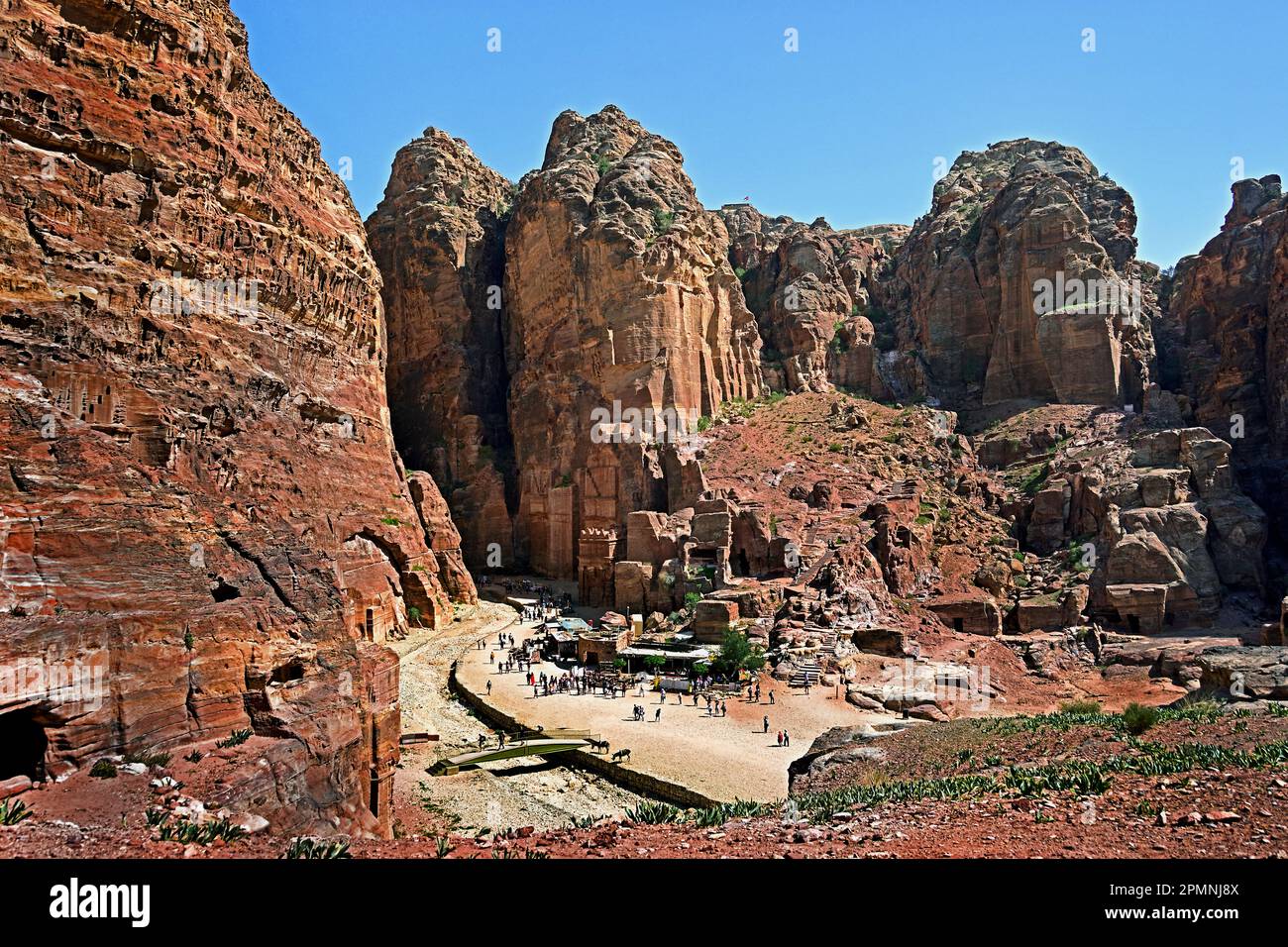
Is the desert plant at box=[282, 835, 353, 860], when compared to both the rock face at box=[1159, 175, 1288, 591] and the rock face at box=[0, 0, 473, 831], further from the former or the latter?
the rock face at box=[1159, 175, 1288, 591]

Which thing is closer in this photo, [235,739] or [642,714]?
[235,739]

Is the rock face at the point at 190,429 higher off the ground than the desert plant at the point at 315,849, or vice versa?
the rock face at the point at 190,429

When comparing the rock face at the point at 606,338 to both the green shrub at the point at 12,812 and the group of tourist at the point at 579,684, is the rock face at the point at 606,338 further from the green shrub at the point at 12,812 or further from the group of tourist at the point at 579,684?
the green shrub at the point at 12,812

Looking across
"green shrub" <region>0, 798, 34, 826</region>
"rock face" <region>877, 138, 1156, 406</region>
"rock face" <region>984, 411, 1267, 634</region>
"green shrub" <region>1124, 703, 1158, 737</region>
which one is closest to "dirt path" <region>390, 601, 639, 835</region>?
"green shrub" <region>0, 798, 34, 826</region>

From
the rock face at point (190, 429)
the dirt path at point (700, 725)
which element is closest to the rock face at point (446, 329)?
the rock face at point (190, 429)

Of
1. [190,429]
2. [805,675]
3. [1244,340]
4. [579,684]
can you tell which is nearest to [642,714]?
[579,684]

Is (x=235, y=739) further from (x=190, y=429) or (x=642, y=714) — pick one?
(x=190, y=429)
